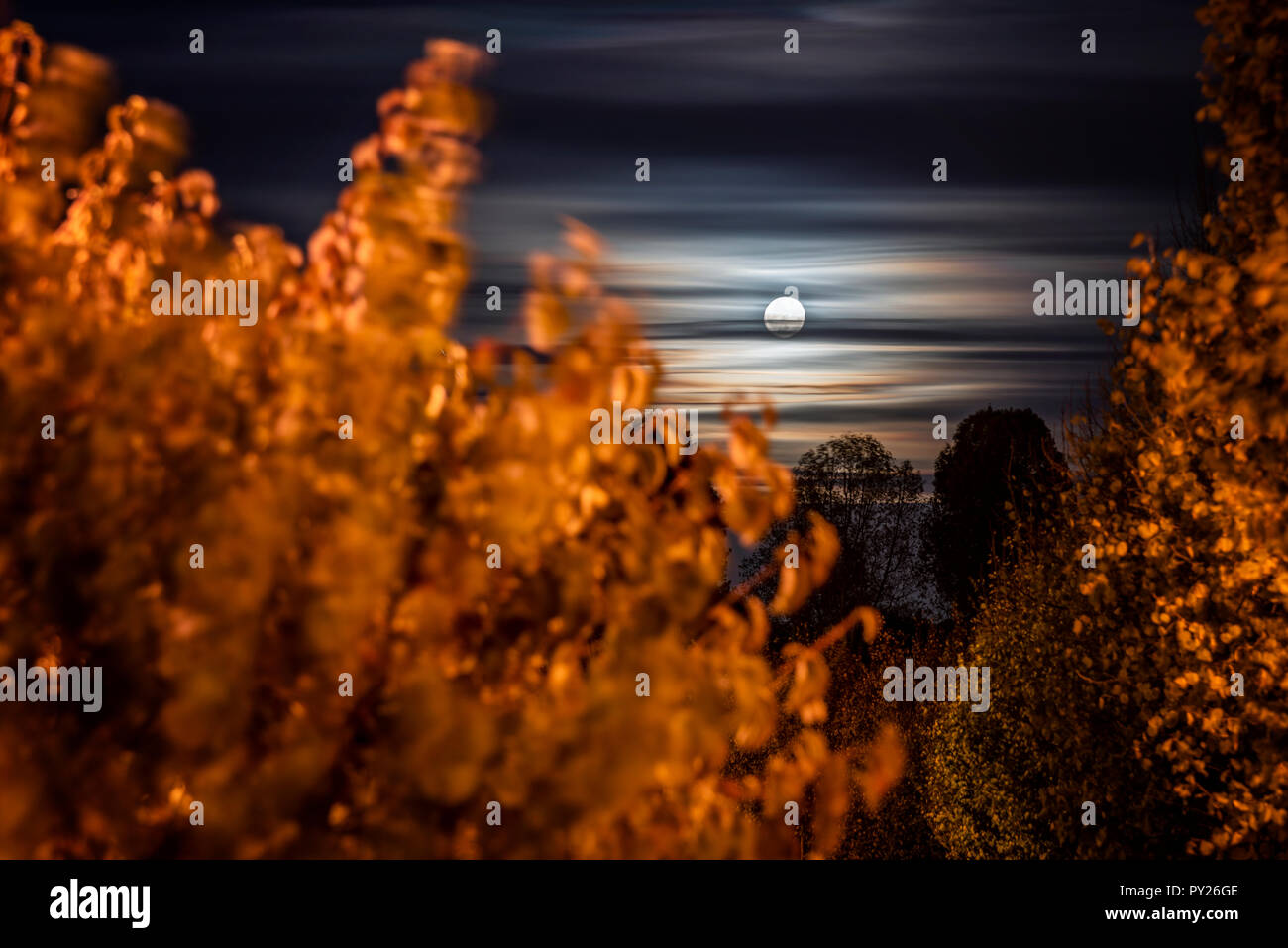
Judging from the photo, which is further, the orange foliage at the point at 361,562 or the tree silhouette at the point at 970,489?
the tree silhouette at the point at 970,489

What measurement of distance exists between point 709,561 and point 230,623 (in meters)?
1.20

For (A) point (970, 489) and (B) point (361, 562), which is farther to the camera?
(A) point (970, 489)

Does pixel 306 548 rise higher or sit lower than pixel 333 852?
higher

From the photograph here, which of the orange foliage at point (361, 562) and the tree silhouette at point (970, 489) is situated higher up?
the tree silhouette at point (970, 489)

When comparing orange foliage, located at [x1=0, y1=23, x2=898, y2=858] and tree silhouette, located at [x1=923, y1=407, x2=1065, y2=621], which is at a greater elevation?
tree silhouette, located at [x1=923, y1=407, x2=1065, y2=621]

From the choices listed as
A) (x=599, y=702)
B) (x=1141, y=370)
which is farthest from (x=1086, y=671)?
(x=599, y=702)

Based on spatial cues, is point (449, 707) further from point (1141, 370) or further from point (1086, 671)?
point (1086, 671)

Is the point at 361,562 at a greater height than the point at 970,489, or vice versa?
the point at 970,489

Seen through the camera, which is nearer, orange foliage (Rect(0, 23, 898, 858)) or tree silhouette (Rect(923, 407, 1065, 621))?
orange foliage (Rect(0, 23, 898, 858))

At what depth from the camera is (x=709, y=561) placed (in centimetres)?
319

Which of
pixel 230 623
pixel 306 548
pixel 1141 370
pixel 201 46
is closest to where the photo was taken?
pixel 230 623

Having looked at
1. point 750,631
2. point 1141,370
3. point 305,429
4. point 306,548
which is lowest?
point 750,631
